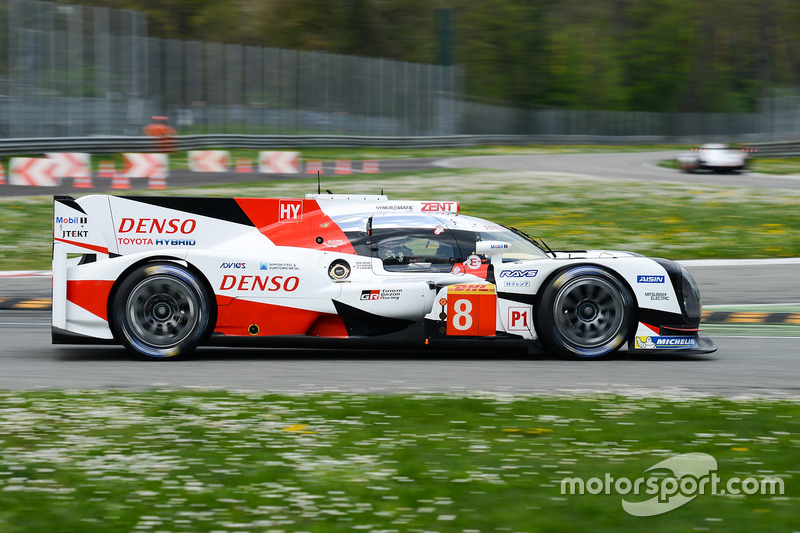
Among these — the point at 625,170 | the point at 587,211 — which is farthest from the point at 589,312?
the point at 625,170

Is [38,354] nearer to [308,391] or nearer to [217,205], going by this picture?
[217,205]

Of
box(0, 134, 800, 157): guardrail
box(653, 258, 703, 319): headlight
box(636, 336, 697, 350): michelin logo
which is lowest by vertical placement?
box(636, 336, 697, 350): michelin logo

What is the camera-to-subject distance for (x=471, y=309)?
7762mm

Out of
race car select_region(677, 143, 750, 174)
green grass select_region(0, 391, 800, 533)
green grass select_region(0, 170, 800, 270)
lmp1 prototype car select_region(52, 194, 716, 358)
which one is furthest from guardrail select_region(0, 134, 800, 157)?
green grass select_region(0, 391, 800, 533)

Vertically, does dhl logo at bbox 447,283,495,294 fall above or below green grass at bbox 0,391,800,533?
above

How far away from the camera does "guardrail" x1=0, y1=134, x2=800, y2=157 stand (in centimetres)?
2600

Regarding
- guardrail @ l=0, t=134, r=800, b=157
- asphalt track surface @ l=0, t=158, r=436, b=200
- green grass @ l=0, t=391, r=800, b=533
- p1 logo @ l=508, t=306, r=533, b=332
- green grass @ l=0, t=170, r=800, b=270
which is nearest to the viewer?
green grass @ l=0, t=391, r=800, b=533

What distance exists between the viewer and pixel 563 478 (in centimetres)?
462

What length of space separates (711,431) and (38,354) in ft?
18.0

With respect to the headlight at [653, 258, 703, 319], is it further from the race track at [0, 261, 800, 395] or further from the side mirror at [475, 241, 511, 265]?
the side mirror at [475, 241, 511, 265]

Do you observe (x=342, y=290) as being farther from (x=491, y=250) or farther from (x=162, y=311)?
(x=162, y=311)

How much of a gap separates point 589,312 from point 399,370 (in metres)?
1.60

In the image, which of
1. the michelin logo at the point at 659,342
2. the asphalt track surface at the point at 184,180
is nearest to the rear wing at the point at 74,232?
the michelin logo at the point at 659,342

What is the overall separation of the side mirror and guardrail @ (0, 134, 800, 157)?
20006mm
